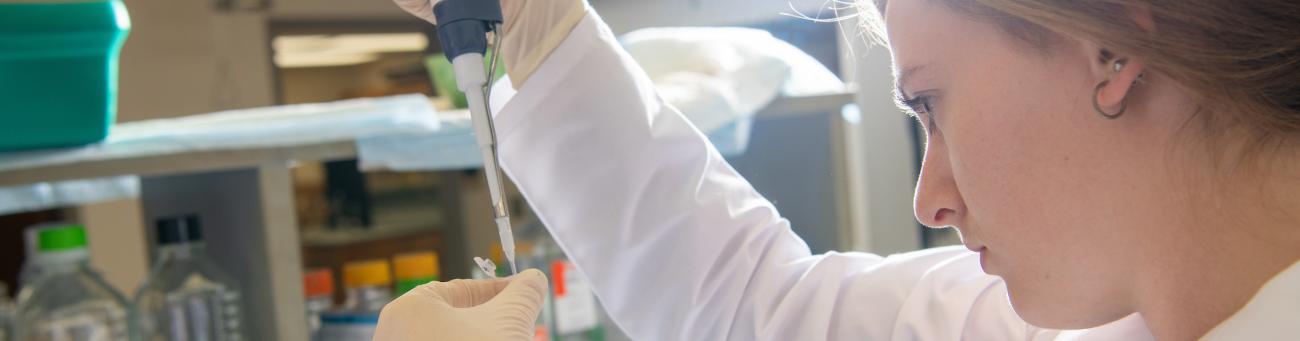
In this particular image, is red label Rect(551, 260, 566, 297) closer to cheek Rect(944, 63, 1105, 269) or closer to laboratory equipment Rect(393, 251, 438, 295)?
laboratory equipment Rect(393, 251, 438, 295)

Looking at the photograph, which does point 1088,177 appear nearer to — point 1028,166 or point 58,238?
point 1028,166

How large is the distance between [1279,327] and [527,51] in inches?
28.0

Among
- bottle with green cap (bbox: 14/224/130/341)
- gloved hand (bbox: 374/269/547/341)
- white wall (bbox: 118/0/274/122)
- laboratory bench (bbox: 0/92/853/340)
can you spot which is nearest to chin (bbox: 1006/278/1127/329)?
gloved hand (bbox: 374/269/547/341)

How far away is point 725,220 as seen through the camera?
1.09m

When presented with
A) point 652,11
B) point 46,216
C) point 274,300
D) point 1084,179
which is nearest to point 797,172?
point 274,300

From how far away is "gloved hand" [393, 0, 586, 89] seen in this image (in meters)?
1.07

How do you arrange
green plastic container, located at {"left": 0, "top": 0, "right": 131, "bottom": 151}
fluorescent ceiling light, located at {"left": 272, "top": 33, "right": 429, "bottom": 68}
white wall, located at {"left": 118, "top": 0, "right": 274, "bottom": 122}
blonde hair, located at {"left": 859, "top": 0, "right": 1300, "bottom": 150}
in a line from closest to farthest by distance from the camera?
1. blonde hair, located at {"left": 859, "top": 0, "right": 1300, "bottom": 150}
2. green plastic container, located at {"left": 0, "top": 0, "right": 131, "bottom": 151}
3. white wall, located at {"left": 118, "top": 0, "right": 274, "bottom": 122}
4. fluorescent ceiling light, located at {"left": 272, "top": 33, "right": 429, "bottom": 68}

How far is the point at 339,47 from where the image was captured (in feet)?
15.9

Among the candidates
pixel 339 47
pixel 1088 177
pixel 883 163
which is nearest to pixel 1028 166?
pixel 1088 177

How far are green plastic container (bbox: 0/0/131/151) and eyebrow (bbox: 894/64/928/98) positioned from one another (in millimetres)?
763

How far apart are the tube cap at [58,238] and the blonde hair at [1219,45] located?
1.01 meters

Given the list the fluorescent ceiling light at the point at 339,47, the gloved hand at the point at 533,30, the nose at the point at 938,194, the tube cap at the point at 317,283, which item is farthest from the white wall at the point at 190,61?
the nose at the point at 938,194

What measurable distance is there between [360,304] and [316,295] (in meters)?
0.06

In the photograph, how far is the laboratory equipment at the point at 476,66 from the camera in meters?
0.84
